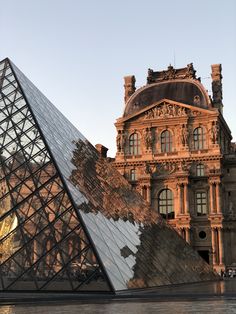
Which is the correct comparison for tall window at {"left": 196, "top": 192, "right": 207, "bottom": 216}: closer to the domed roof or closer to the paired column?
the paired column

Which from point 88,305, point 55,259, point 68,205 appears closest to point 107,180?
point 68,205

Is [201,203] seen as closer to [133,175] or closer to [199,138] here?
[199,138]

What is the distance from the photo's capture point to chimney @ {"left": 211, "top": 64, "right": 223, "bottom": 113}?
47438 millimetres

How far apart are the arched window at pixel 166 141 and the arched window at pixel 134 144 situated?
2.54 metres

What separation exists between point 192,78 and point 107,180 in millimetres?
30799

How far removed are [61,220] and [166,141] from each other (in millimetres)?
33896

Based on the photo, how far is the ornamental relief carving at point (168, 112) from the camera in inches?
1774

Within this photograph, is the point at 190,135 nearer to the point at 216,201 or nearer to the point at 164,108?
the point at 164,108

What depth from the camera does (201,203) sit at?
43.5 metres

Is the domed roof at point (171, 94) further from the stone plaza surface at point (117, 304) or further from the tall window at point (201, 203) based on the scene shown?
the stone plaza surface at point (117, 304)

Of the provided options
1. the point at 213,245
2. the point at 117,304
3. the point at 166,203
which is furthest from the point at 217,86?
the point at 117,304

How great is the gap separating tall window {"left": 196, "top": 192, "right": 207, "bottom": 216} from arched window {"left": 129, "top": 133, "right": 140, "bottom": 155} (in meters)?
7.47

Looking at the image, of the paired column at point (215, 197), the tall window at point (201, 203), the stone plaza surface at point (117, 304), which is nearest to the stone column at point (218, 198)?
the paired column at point (215, 197)

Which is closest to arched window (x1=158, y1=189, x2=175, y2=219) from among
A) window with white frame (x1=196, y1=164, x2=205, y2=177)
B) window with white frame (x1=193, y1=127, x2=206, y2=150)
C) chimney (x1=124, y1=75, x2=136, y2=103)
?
window with white frame (x1=196, y1=164, x2=205, y2=177)
